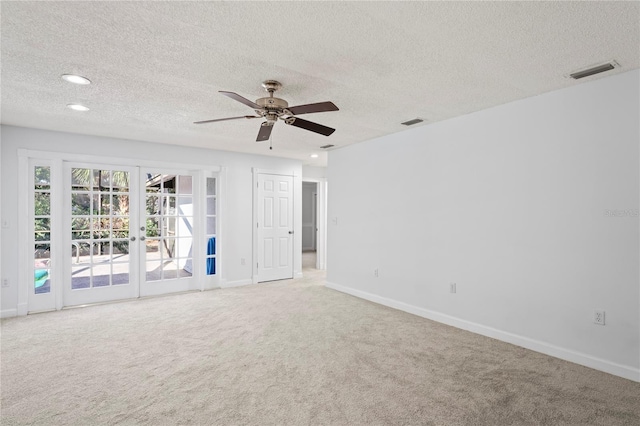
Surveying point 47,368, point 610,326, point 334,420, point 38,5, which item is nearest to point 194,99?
point 38,5

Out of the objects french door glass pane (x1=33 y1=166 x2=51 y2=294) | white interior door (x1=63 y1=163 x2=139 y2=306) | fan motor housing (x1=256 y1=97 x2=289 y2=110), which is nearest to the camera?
fan motor housing (x1=256 y1=97 x2=289 y2=110)

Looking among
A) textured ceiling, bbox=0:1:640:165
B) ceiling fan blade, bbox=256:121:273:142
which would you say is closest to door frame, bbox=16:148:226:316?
textured ceiling, bbox=0:1:640:165

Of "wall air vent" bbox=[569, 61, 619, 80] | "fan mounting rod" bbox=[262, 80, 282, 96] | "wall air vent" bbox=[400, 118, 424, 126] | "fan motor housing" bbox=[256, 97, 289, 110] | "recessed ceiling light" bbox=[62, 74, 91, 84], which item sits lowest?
"fan motor housing" bbox=[256, 97, 289, 110]

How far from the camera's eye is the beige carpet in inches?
85.9

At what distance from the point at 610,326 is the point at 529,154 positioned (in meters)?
1.58

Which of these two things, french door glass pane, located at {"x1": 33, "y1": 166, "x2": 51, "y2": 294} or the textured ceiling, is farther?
french door glass pane, located at {"x1": 33, "y1": 166, "x2": 51, "y2": 294}

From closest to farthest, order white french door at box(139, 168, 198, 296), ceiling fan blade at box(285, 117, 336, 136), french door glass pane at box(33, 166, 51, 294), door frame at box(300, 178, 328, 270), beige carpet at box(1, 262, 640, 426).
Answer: beige carpet at box(1, 262, 640, 426) < ceiling fan blade at box(285, 117, 336, 136) < french door glass pane at box(33, 166, 51, 294) < white french door at box(139, 168, 198, 296) < door frame at box(300, 178, 328, 270)

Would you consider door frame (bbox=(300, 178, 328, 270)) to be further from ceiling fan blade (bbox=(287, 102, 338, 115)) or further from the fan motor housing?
ceiling fan blade (bbox=(287, 102, 338, 115))

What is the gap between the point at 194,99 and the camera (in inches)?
126

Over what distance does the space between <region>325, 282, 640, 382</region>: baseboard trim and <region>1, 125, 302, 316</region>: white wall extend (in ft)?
8.39

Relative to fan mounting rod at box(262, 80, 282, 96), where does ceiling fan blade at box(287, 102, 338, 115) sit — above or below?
below

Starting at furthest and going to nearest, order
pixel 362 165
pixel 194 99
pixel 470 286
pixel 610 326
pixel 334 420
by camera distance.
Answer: pixel 362 165, pixel 470 286, pixel 194 99, pixel 610 326, pixel 334 420

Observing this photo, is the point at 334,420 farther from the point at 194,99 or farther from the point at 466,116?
the point at 466,116

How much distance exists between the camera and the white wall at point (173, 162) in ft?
13.7
